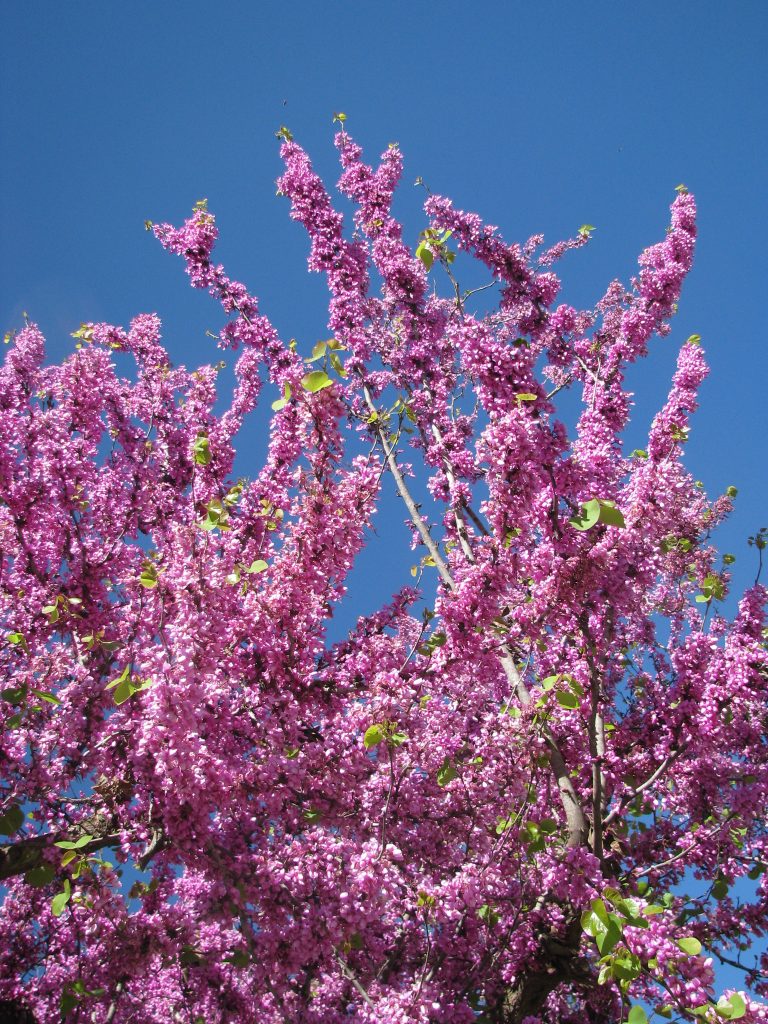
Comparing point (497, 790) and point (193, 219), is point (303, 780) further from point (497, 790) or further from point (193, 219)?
point (193, 219)

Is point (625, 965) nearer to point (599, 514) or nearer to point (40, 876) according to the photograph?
point (599, 514)

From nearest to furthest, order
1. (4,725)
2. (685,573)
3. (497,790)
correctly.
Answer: (4,725) < (497,790) < (685,573)

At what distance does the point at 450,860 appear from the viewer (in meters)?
5.39

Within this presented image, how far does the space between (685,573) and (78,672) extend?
779cm

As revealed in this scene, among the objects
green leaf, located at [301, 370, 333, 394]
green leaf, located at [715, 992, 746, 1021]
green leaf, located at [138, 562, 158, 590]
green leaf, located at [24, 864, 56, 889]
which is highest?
green leaf, located at [301, 370, 333, 394]

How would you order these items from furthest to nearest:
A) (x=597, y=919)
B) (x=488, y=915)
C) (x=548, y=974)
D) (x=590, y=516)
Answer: (x=488, y=915) → (x=548, y=974) → (x=590, y=516) → (x=597, y=919)

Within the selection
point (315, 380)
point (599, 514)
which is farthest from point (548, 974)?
point (315, 380)

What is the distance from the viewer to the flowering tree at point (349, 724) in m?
4.13

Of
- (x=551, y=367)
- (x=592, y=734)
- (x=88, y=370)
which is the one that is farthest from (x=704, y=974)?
(x=551, y=367)

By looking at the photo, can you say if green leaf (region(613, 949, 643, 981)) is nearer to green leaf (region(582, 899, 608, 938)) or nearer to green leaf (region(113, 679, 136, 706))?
green leaf (region(582, 899, 608, 938))

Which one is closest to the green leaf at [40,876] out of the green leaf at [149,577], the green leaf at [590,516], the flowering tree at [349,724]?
the flowering tree at [349,724]

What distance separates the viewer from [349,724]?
15.6 feet

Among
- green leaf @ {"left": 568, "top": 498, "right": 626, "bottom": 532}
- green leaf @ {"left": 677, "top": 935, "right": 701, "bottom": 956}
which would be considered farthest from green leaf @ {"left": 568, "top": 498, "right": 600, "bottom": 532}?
green leaf @ {"left": 677, "top": 935, "right": 701, "bottom": 956}

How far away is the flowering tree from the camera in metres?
4.13
